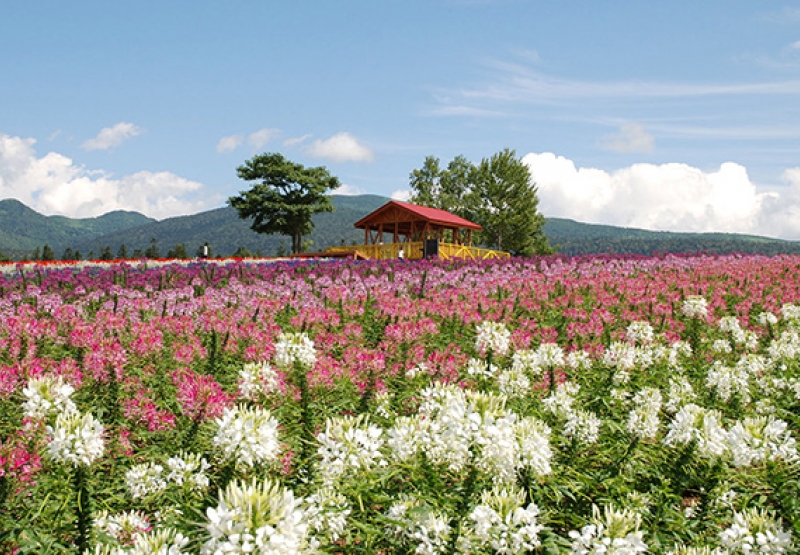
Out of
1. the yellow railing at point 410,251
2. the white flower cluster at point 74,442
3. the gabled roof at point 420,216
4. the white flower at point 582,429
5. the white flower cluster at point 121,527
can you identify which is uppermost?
the gabled roof at point 420,216

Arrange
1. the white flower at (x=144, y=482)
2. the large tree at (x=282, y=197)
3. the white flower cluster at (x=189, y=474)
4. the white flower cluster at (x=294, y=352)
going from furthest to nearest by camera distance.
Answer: the large tree at (x=282, y=197) → the white flower cluster at (x=294, y=352) → the white flower at (x=144, y=482) → the white flower cluster at (x=189, y=474)

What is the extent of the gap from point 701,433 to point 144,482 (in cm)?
362

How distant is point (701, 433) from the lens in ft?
12.1

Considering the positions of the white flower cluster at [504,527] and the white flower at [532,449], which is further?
the white flower at [532,449]

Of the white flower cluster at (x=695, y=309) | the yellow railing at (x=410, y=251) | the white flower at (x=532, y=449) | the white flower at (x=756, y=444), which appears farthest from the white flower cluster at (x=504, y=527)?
the yellow railing at (x=410, y=251)

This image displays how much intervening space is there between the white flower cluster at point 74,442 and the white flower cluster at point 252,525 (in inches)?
49.3

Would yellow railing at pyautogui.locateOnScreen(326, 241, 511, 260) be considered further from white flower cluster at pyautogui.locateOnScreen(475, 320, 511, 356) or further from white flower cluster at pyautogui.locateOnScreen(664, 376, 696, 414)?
white flower cluster at pyautogui.locateOnScreen(664, 376, 696, 414)

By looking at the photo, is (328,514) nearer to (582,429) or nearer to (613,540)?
(613,540)

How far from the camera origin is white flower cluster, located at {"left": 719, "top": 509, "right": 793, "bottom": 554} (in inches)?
111

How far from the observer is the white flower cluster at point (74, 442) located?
2.91m

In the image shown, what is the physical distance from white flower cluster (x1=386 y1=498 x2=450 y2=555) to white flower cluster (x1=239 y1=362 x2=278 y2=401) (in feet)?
6.26

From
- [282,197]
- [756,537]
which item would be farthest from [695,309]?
[282,197]

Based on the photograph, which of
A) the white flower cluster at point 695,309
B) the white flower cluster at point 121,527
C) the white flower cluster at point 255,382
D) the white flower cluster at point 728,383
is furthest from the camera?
the white flower cluster at point 695,309

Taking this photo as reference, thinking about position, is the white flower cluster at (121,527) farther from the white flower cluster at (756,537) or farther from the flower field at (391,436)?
the white flower cluster at (756,537)
